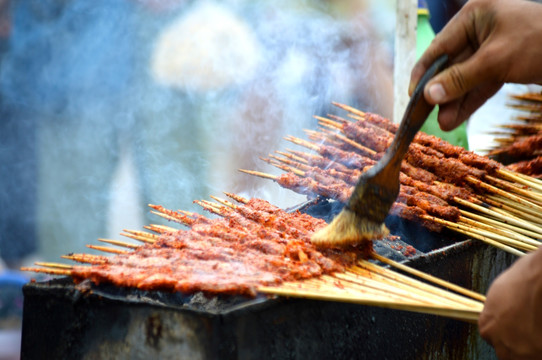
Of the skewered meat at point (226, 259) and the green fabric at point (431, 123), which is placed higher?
the green fabric at point (431, 123)

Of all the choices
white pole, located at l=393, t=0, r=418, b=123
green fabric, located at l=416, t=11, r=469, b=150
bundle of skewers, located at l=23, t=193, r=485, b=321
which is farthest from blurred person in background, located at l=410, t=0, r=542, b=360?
white pole, located at l=393, t=0, r=418, b=123

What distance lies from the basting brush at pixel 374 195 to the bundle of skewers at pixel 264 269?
0.31 ft

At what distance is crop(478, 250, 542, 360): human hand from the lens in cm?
180

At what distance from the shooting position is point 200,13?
261 inches

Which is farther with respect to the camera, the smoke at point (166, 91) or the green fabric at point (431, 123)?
the green fabric at point (431, 123)

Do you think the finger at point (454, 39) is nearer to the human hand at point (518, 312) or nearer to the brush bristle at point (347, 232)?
the brush bristle at point (347, 232)

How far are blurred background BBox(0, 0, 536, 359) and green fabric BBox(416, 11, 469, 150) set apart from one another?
559 millimetres

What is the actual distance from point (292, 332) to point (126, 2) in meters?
5.05

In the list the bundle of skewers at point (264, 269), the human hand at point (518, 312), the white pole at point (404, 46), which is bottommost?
the human hand at point (518, 312)

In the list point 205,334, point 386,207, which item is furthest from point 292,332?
point 386,207

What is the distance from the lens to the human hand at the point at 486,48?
2.51m

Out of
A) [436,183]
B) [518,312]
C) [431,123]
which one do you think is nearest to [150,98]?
[431,123]

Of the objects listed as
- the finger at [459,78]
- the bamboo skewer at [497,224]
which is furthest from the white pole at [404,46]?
the finger at [459,78]

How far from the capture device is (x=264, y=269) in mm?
2311
